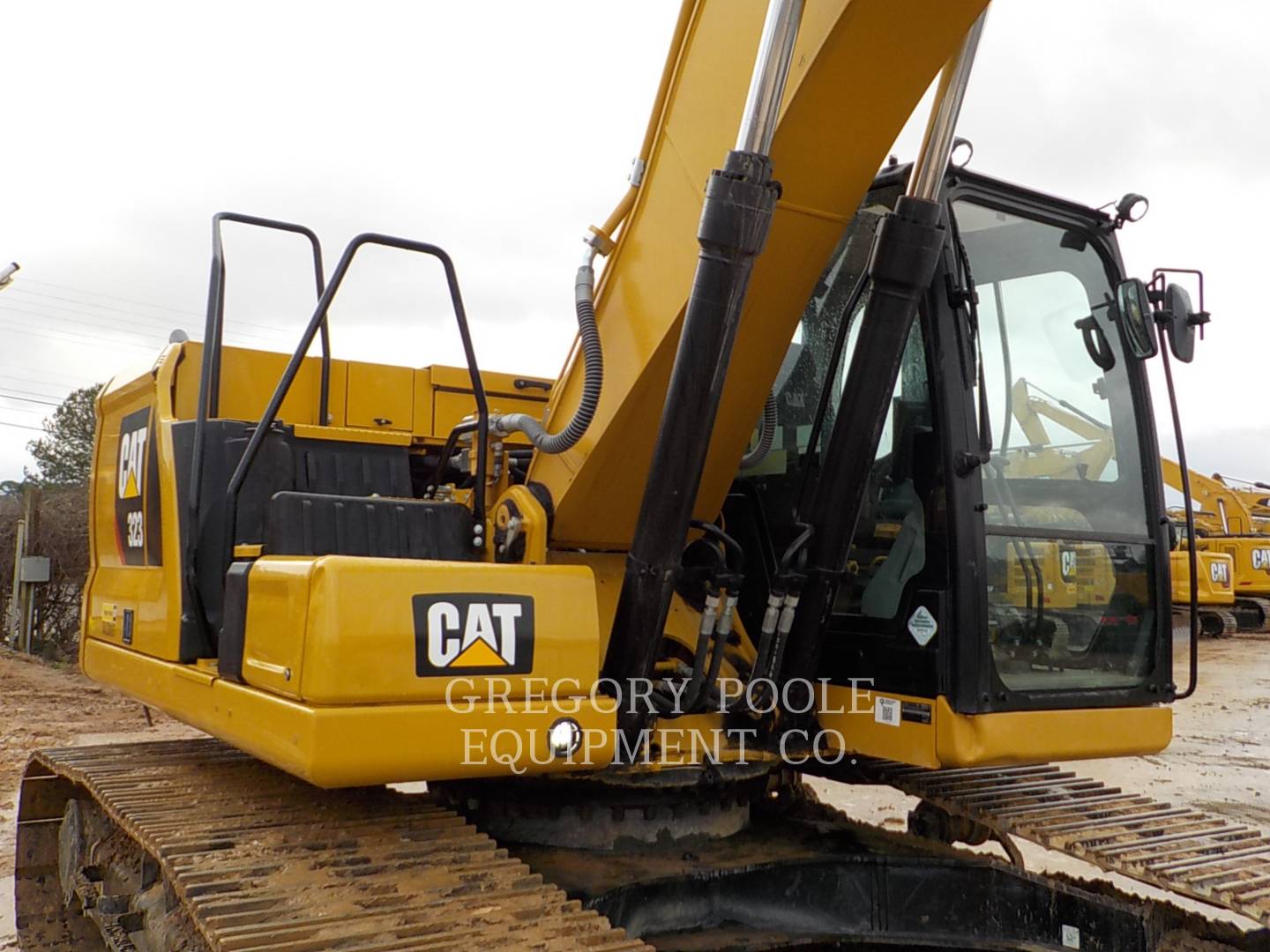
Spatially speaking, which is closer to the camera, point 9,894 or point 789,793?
point 789,793

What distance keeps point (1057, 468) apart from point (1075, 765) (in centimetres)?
470

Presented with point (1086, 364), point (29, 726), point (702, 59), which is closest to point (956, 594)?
point (1086, 364)

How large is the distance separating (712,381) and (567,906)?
3.90 feet

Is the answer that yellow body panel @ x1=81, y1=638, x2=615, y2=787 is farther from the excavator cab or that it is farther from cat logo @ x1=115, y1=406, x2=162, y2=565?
the excavator cab

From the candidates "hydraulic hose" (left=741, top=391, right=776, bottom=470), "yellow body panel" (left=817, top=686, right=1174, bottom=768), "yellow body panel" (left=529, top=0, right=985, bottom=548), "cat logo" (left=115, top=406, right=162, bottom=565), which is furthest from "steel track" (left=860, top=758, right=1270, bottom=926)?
"cat logo" (left=115, top=406, right=162, bottom=565)

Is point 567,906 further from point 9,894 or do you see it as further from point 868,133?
point 9,894

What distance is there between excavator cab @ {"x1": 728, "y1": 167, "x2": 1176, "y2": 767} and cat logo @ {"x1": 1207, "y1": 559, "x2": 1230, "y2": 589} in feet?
48.9

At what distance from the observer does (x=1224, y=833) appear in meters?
3.28

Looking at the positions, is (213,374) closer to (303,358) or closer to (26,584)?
(303,358)

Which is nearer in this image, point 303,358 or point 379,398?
point 303,358

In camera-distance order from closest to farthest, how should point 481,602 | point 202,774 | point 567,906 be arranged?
point 567,906
point 481,602
point 202,774

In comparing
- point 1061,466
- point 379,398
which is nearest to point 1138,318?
point 1061,466

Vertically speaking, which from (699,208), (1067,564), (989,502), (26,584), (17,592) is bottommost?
(17,592)

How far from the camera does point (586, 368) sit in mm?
2947
